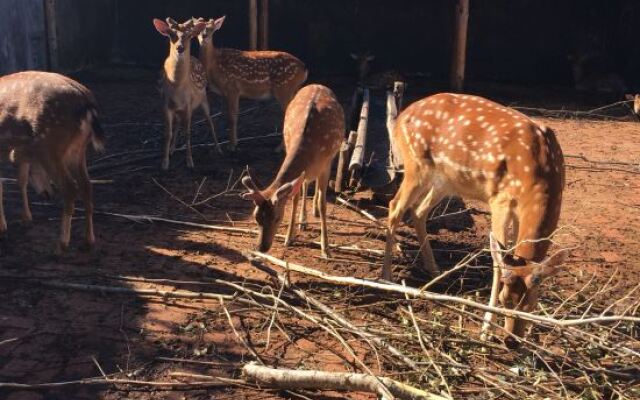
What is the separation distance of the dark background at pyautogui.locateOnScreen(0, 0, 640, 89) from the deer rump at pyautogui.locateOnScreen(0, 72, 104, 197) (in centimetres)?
1107

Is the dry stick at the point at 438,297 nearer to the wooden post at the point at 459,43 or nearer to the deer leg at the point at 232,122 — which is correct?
the deer leg at the point at 232,122

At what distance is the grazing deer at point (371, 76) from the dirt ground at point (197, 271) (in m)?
6.18

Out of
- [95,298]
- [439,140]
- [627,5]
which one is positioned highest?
[627,5]

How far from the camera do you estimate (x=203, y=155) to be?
1016 cm

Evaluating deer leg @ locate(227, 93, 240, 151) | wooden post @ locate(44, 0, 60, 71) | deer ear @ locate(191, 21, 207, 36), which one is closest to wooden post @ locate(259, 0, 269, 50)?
wooden post @ locate(44, 0, 60, 71)

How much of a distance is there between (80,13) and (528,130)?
13.0 meters

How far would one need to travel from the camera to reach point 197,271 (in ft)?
20.2

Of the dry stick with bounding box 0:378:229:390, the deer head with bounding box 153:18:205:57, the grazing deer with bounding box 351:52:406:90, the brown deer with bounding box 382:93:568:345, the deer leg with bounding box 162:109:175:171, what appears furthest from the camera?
the grazing deer with bounding box 351:52:406:90

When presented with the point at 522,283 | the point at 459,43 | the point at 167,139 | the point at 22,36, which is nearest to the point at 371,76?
the point at 459,43

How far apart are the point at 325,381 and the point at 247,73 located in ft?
23.0

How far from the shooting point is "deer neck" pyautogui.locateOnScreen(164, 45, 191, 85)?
9.34 meters

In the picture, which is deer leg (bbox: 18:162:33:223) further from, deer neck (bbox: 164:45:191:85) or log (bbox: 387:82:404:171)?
log (bbox: 387:82:404:171)

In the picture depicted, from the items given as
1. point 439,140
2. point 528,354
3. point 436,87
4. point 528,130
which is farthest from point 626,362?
point 436,87

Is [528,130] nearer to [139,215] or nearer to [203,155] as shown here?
[139,215]
